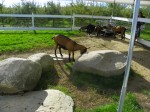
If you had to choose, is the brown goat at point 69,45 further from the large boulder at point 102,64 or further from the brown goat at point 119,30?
the brown goat at point 119,30

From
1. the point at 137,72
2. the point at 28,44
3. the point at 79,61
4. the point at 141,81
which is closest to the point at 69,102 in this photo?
the point at 79,61

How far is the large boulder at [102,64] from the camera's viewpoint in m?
7.19

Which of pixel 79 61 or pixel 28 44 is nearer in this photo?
pixel 79 61

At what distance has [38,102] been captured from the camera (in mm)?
5609

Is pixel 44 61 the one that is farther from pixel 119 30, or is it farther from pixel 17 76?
pixel 119 30

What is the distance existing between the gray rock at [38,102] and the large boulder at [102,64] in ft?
5.13

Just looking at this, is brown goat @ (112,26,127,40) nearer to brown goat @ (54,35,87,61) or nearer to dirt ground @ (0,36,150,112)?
dirt ground @ (0,36,150,112)

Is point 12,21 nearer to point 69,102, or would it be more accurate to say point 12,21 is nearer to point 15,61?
point 15,61

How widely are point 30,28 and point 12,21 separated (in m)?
3.17

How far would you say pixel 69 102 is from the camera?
224 inches

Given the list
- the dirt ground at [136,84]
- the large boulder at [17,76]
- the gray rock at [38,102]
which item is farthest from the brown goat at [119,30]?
the gray rock at [38,102]

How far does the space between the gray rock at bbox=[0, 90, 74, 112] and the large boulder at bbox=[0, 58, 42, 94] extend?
22 cm

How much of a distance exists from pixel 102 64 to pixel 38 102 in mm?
2502

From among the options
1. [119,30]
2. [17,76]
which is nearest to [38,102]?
[17,76]
